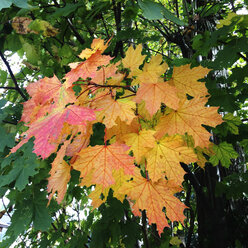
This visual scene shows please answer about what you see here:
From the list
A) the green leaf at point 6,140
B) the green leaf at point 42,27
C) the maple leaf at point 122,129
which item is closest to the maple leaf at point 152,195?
the maple leaf at point 122,129

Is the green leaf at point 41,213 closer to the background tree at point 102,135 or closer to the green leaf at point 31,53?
the background tree at point 102,135

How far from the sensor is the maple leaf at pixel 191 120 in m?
0.69

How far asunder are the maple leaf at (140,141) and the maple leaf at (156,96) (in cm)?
8

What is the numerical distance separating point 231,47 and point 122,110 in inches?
28.8

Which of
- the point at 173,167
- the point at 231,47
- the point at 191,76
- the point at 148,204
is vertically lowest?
the point at 148,204

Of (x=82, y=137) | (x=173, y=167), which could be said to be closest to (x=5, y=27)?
(x=82, y=137)

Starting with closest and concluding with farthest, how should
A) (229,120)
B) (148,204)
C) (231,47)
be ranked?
(148,204) < (231,47) < (229,120)

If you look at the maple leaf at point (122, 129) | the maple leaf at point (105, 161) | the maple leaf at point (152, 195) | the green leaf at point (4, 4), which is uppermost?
the green leaf at point (4, 4)

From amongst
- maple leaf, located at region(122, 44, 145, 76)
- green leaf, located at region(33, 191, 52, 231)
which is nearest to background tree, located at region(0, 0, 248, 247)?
green leaf, located at region(33, 191, 52, 231)

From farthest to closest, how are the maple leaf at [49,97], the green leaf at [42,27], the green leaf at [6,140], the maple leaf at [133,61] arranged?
the green leaf at [42,27], the green leaf at [6,140], the maple leaf at [133,61], the maple leaf at [49,97]

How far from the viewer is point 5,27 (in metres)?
1.67

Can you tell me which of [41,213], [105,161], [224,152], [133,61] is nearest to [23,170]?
[41,213]

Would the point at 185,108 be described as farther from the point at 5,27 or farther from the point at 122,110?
the point at 5,27

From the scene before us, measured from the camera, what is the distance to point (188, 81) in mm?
756
